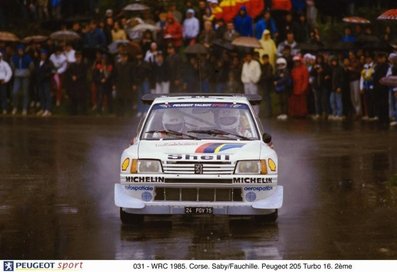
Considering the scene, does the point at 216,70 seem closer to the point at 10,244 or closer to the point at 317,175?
the point at 317,175

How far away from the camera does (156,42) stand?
36.1 meters

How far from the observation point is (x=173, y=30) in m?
36.5

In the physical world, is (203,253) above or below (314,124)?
above

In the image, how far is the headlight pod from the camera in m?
14.6

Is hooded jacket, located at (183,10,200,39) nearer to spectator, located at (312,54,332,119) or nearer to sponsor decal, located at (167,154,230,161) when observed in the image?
spectator, located at (312,54,332,119)

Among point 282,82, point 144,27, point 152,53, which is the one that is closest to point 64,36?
point 144,27

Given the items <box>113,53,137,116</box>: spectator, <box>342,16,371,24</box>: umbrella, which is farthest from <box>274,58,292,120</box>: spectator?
<box>113,53,137,116</box>: spectator

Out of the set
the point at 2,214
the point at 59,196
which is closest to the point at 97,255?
the point at 2,214

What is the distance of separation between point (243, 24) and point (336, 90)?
3.81 m

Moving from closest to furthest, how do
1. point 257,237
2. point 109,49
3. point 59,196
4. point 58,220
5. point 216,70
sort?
point 257,237 < point 58,220 < point 59,196 < point 216,70 < point 109,49

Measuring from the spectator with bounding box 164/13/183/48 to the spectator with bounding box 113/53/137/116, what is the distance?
155 centimetres

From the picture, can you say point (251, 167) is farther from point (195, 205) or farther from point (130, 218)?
point (130, 218)

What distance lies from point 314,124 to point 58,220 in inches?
686

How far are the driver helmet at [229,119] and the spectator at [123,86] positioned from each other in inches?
781
